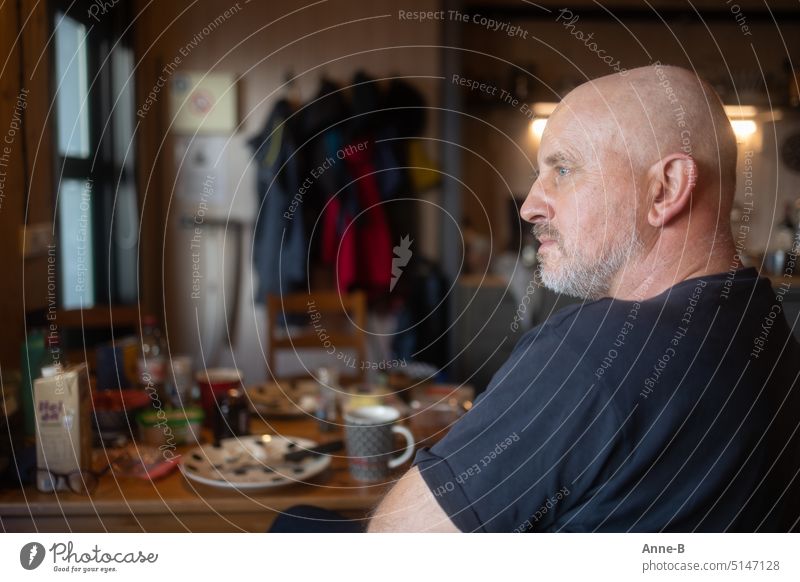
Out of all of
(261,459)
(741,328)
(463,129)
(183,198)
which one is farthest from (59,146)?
(463,129)

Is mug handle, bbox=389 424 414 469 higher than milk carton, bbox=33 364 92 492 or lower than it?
lower

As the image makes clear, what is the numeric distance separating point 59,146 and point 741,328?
3.40 ft

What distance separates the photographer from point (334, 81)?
262cm

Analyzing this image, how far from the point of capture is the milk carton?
914 millimetres

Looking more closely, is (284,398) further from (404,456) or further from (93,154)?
(93,154)

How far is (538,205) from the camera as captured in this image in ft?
2.68
